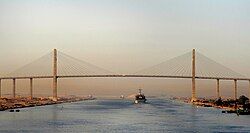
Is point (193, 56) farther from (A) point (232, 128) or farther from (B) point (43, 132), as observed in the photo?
(B) point (43, 132)

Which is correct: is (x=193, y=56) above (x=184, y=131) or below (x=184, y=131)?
above

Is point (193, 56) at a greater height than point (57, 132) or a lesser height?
greater

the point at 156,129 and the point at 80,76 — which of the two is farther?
the point at 80,76

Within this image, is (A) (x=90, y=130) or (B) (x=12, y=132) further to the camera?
(A) (x=90, y=130)

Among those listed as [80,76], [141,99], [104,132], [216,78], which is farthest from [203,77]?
[104,132]

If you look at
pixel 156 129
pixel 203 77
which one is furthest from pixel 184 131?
pixel 203 77

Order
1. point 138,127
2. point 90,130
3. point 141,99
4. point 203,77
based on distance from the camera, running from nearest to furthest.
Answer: point 90,130 → point 138,127 → point 203,77 → point 141,99

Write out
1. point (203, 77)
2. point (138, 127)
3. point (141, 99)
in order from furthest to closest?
point (141, 99) → point (203, 77) → point (138, 127)

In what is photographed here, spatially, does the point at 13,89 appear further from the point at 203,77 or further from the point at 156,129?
the point at 156,129

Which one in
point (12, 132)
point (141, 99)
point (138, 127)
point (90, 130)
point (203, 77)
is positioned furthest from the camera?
point (141, 99)
